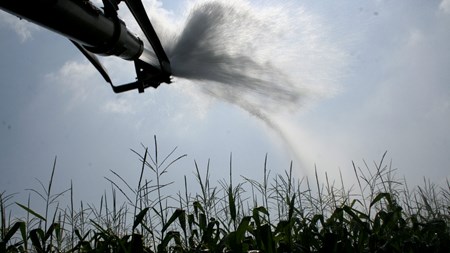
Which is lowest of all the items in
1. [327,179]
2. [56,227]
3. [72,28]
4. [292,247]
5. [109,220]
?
[292,247]

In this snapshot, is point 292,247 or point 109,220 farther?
point 109,220

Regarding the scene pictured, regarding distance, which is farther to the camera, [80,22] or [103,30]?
[103,30]

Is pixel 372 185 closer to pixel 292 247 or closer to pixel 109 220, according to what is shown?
pixel 292 247

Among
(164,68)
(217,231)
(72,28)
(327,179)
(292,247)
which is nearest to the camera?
(292,247)

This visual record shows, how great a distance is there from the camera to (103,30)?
3.57 meters

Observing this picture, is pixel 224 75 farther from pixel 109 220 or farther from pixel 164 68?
pixel 109 220

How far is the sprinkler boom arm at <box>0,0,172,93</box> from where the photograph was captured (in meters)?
2.89

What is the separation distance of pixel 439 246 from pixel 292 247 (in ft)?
3.81

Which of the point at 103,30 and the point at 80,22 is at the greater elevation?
the point at 103,30

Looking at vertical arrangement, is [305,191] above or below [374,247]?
above

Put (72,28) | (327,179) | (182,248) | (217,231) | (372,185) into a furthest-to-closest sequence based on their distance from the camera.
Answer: (327,179)
(372,185)
(72,28)
(182,248)
(217,231)

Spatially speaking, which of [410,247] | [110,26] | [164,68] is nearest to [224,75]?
[164,68]

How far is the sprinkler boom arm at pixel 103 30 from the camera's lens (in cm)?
289

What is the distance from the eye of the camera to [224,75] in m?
5.29
